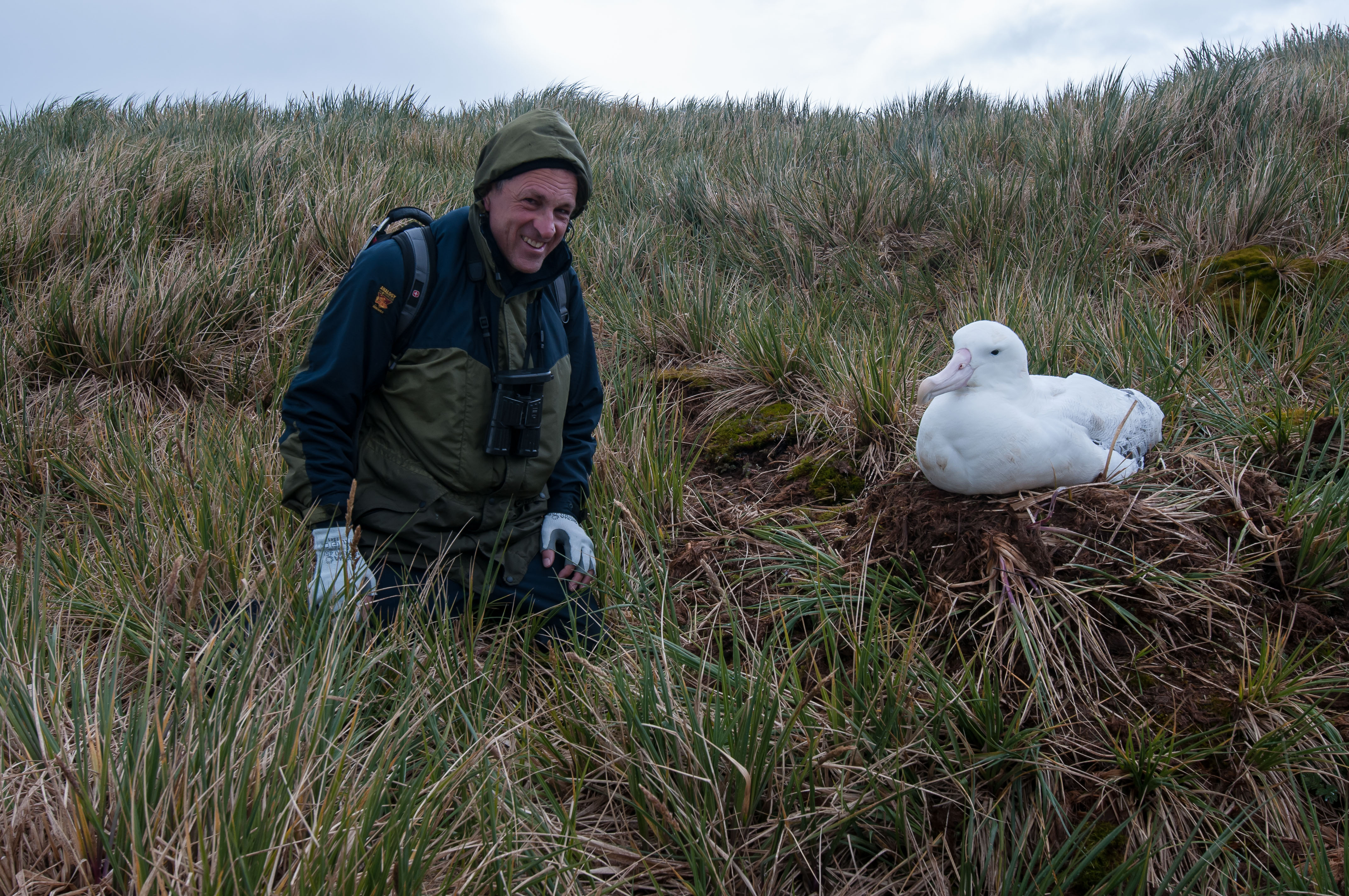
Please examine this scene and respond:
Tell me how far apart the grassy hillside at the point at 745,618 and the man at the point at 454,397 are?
0.18 m

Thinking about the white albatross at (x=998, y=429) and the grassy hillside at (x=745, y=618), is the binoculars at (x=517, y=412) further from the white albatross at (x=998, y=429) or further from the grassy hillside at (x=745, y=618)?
the white albatross at (x=998, y=429)

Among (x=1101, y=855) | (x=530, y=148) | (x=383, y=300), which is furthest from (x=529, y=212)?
(x=1101, y=855)

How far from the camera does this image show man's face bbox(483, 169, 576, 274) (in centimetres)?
241

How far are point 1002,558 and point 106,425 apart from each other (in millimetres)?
3345

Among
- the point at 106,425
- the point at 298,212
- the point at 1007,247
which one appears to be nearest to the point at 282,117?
the point at 298,212

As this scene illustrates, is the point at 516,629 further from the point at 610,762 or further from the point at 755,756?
the point at 755,756

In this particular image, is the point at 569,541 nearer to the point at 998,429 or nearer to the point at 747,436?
the point at 747,436

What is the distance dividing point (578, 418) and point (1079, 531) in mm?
1552

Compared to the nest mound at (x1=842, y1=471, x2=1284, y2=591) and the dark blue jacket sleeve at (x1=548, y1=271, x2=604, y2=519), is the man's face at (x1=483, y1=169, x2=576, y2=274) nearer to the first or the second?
the dark blue jacket sleeve at (x1=548, y1=271, x2=604, y2=519)

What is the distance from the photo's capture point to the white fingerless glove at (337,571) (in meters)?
1.88

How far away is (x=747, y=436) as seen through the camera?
11.4 ft

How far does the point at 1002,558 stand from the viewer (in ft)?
7.00

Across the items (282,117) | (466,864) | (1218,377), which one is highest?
(282,117)

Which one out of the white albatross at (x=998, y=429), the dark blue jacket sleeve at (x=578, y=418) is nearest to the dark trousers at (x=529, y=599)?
the dark blue jacket sleeve at (x=578, y=418)
